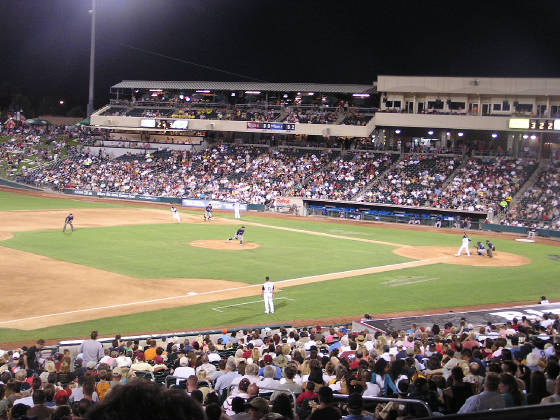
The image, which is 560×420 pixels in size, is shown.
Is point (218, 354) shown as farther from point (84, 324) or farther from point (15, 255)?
point (15, 255)

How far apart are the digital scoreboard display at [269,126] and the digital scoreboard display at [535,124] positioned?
23.1 metres

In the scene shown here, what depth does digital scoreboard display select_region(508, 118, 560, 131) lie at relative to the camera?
52.2 meters

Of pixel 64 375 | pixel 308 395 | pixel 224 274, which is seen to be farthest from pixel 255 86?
pixel 308 395

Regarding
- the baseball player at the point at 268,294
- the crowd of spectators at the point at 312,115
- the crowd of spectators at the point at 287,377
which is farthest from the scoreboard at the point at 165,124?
the crowd of spectators at the point at 287,377

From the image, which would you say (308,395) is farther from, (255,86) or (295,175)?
(255,86)

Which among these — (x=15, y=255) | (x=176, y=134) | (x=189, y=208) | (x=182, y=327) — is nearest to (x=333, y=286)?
(x=182, y=327)

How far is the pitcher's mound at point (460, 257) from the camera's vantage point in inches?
1331

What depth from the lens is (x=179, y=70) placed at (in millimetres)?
80062

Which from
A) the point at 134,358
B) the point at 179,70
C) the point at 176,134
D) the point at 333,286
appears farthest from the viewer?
the point at 179,70

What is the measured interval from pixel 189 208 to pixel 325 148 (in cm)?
1748

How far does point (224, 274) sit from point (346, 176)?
31.8 m

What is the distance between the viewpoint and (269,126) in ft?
217

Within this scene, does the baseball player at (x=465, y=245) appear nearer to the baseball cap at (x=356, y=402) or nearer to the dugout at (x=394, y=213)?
the dugout at (x=394, y=213)

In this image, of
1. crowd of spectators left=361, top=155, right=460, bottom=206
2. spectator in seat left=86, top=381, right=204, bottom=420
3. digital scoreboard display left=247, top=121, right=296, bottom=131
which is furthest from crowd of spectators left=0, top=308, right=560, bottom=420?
digital scoreboard display left=247, top=121, right=296, bottom=131
